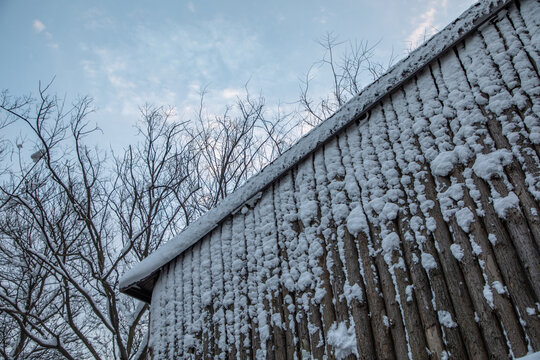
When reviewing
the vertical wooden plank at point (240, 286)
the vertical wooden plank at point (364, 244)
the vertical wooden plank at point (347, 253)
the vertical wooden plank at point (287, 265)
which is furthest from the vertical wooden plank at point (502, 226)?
the vertical wooden plank at point (240, 286)

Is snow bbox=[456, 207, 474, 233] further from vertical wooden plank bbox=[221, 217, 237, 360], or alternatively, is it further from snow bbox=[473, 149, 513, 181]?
vertical wooden plank bbox=[221, 217, 237, 360]

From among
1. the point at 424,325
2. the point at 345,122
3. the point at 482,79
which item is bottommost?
the point at 424,325

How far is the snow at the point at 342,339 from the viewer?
187 centimetres

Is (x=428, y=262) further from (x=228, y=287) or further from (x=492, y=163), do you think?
(x=228, y=287)

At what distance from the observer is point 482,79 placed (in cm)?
192

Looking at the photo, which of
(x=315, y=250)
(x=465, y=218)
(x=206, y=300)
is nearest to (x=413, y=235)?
(x=465, y=218)

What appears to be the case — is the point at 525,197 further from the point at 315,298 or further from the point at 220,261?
the point at 220,261

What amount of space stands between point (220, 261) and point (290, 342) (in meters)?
1.08

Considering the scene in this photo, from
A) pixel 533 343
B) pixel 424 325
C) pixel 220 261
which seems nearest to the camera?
pixel 533 343

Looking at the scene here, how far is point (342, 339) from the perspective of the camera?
192 centimetres

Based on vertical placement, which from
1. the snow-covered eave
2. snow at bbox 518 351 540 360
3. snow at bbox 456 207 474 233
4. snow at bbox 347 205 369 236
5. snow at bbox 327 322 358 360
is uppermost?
the snow-covered eave

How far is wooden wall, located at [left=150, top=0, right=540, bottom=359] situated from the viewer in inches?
58.6

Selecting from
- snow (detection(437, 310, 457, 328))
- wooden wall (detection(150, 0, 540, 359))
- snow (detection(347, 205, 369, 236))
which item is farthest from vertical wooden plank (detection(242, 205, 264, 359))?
snow (detection(437, 310, 457, 328))

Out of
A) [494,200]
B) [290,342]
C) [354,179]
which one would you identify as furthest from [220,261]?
[494,200]
